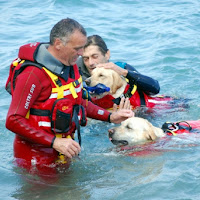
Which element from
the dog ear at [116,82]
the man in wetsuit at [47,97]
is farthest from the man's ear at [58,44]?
the dog ear at [116,82]

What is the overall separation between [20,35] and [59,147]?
8.47 m

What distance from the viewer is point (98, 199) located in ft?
14.7

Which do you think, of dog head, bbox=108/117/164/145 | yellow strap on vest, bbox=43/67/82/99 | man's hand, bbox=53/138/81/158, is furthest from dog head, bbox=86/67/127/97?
man's hand, bbox=53/138/81/158

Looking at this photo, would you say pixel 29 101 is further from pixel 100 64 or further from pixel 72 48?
pixel 100 64

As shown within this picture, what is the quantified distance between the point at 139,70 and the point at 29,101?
584 cm

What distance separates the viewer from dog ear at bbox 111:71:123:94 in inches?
259

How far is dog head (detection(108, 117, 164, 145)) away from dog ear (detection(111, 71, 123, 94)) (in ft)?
3.14

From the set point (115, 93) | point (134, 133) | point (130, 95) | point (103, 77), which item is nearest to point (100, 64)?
point (103, 77)

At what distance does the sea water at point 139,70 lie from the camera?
468cm

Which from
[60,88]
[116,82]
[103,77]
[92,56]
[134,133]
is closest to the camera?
[60,88]

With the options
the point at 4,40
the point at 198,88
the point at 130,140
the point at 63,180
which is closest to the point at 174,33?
the point at 198,88

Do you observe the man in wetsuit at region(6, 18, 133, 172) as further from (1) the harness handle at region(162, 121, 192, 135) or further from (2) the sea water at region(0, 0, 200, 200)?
(1) the harness handle at region(162, 121, 192, 135)

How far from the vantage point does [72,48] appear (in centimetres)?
435

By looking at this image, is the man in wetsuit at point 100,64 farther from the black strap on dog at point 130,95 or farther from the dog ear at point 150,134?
the dog ear at point 150,134
